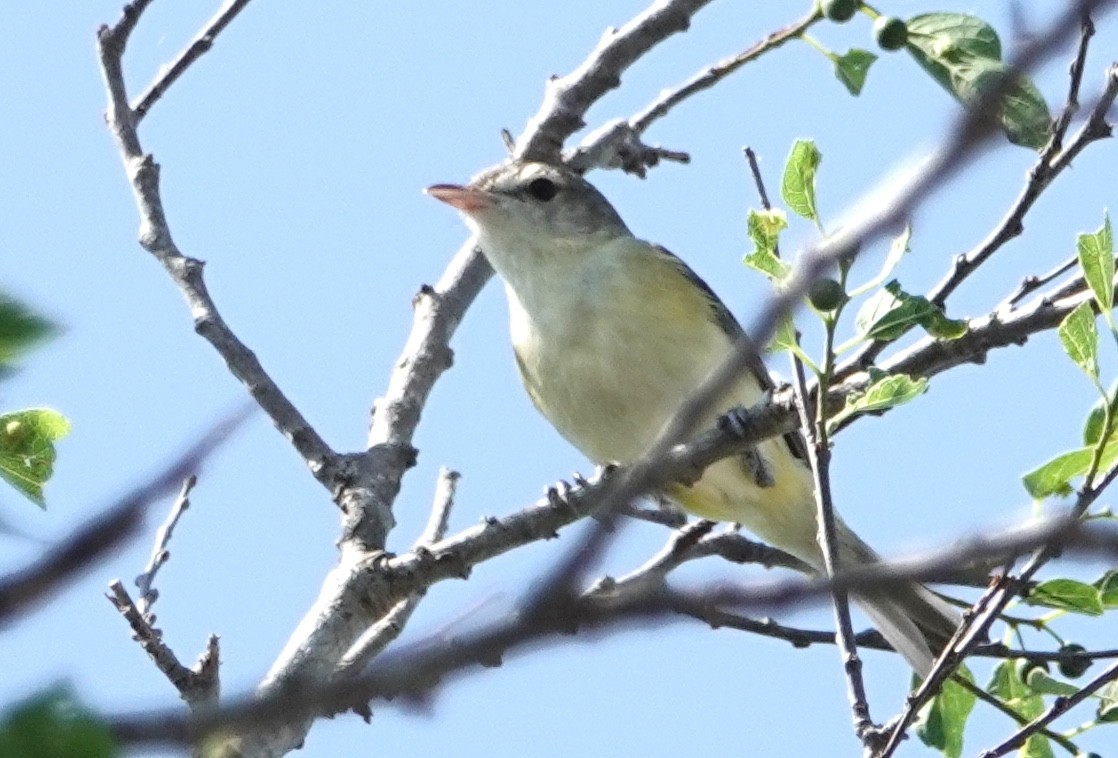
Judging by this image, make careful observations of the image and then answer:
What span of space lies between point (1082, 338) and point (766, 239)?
0.64 m

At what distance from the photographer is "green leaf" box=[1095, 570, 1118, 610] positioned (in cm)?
325

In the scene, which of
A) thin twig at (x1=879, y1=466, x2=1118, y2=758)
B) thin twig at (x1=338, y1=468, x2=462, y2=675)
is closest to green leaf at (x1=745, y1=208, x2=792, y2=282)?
thin twig at (x1=879, y1=466, x2=1118, y2=758)

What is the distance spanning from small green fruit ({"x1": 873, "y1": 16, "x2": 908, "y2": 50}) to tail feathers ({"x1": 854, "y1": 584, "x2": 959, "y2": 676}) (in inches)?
62.7

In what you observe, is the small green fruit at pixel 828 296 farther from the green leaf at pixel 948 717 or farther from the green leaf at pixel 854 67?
the green leaf at pixel 948 717

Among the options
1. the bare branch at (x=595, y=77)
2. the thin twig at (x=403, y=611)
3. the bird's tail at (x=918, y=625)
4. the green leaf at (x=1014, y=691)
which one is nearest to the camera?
the green leaf at (x=1014, y=691)

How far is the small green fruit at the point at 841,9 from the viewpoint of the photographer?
3.45 m

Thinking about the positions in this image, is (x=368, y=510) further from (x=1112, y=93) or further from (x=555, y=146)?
(x=1112, y=93)

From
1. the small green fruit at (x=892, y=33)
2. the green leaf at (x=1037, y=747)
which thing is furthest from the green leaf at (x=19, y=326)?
the green leaf at (x=1037, y=747)

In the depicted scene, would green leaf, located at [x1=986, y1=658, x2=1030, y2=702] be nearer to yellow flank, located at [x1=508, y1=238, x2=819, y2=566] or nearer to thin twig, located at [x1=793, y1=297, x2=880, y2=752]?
thin twig, located at [x1=793, y1=297, x2=880, y2=752]

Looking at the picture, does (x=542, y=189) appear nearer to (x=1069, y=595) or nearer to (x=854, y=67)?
(x=854, y=67)

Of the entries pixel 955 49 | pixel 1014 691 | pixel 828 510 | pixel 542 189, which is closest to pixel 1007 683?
pixel 1014 691

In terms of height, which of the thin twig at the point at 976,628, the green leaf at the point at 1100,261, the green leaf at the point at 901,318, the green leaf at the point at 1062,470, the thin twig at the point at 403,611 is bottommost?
the thin twig at the point at 976,628

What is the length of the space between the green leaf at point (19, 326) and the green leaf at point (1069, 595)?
2717 mm

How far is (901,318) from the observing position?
3127 mm
